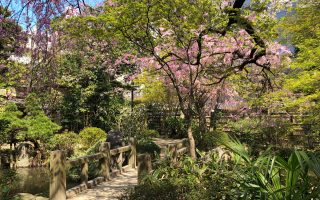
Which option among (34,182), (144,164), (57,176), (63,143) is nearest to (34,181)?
(34,182)

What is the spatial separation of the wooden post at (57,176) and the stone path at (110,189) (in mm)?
554

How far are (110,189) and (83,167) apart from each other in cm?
78

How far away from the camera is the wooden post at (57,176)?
597 cm

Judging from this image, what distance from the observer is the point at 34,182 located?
9891 millimetres

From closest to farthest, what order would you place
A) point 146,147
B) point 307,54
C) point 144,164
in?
point 144,164 < point 307,54 < point 146,147

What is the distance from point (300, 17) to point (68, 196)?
7.86 meters

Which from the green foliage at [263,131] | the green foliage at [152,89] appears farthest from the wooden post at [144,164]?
the green foliage at [152,89]

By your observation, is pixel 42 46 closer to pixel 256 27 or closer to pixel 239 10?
pixel 239 10

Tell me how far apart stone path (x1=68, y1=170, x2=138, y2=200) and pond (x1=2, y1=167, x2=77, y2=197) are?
4.14 feet

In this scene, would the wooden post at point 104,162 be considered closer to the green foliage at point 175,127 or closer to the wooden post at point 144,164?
the wooden post at point 144,164

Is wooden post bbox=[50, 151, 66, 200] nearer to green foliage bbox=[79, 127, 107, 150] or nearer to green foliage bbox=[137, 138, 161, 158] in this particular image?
green foliage bbox=[137, 138, 161, 158]

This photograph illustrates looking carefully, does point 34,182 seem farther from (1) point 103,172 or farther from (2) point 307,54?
(2) point 307,54

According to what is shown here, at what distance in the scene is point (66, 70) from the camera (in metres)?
17.0

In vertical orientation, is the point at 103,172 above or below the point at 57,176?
below
